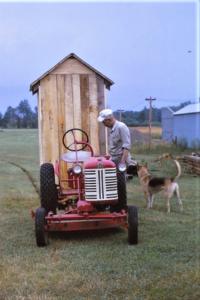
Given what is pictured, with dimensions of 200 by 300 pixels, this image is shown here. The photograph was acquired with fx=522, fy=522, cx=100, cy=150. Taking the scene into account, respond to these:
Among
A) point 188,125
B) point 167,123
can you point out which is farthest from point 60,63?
point 167,123

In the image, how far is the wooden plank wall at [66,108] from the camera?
322 inches

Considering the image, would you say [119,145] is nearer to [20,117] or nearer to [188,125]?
[20,117]

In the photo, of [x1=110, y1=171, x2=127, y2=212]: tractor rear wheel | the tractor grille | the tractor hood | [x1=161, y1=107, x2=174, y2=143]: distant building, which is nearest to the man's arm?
[x1=110, y1=171, x2=127, y2=212]: tractor rear wheel

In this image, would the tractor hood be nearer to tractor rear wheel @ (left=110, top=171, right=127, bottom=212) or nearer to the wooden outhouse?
tractor rear wheel @ (left=110, top=171, right=127, bottom=212)

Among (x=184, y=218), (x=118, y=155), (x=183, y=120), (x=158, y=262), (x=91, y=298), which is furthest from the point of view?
(x=183, y=120)

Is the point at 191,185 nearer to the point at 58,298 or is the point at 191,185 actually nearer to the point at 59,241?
the point at 59,241

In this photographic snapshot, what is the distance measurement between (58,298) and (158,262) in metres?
1.28

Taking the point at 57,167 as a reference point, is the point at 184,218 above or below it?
below

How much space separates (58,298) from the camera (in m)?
A: 3.95

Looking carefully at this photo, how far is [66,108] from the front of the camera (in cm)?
823

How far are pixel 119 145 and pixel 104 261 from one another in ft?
6.08

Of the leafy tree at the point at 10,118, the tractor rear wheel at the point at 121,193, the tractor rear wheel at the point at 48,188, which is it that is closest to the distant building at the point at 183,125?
the leafy tree at the point at 10,118

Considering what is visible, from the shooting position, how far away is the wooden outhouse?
321 inches

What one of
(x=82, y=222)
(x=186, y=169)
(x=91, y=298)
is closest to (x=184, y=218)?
(x=82, y=222)
